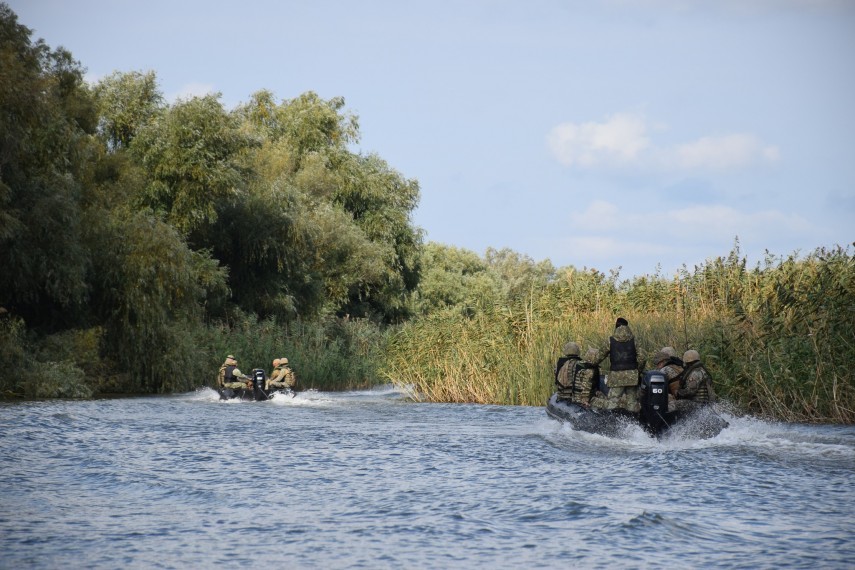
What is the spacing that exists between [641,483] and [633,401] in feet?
12.3

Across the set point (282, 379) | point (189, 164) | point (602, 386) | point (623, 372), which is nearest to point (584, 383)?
point (602, 386)

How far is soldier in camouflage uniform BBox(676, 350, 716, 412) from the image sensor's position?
16.0 m

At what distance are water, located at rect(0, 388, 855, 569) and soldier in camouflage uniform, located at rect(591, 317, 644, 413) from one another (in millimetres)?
539

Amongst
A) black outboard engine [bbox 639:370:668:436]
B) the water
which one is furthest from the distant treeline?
black outboard engine [bbox 639:370:668:436]

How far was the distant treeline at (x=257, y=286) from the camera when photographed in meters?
18.8

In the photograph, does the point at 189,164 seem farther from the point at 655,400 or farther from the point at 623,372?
the point at 655,400

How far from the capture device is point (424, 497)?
11.9 metres

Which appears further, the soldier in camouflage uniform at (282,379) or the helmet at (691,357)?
the soldier in camouflage uniform at (282,379)

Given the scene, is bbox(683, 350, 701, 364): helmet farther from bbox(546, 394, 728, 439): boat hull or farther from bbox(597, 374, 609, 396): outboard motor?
bbox(597, 374, 609, 396): outboard motor

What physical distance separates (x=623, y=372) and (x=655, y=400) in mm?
801

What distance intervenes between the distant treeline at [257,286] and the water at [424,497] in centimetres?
226

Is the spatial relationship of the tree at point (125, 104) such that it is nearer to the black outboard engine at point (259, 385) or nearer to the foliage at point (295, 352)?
the foliage at point (295, 352)

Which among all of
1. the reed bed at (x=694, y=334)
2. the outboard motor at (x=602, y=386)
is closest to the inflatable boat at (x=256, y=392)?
the reed bed at (x=694, y=334)

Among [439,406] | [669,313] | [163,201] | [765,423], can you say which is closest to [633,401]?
[765,423]
